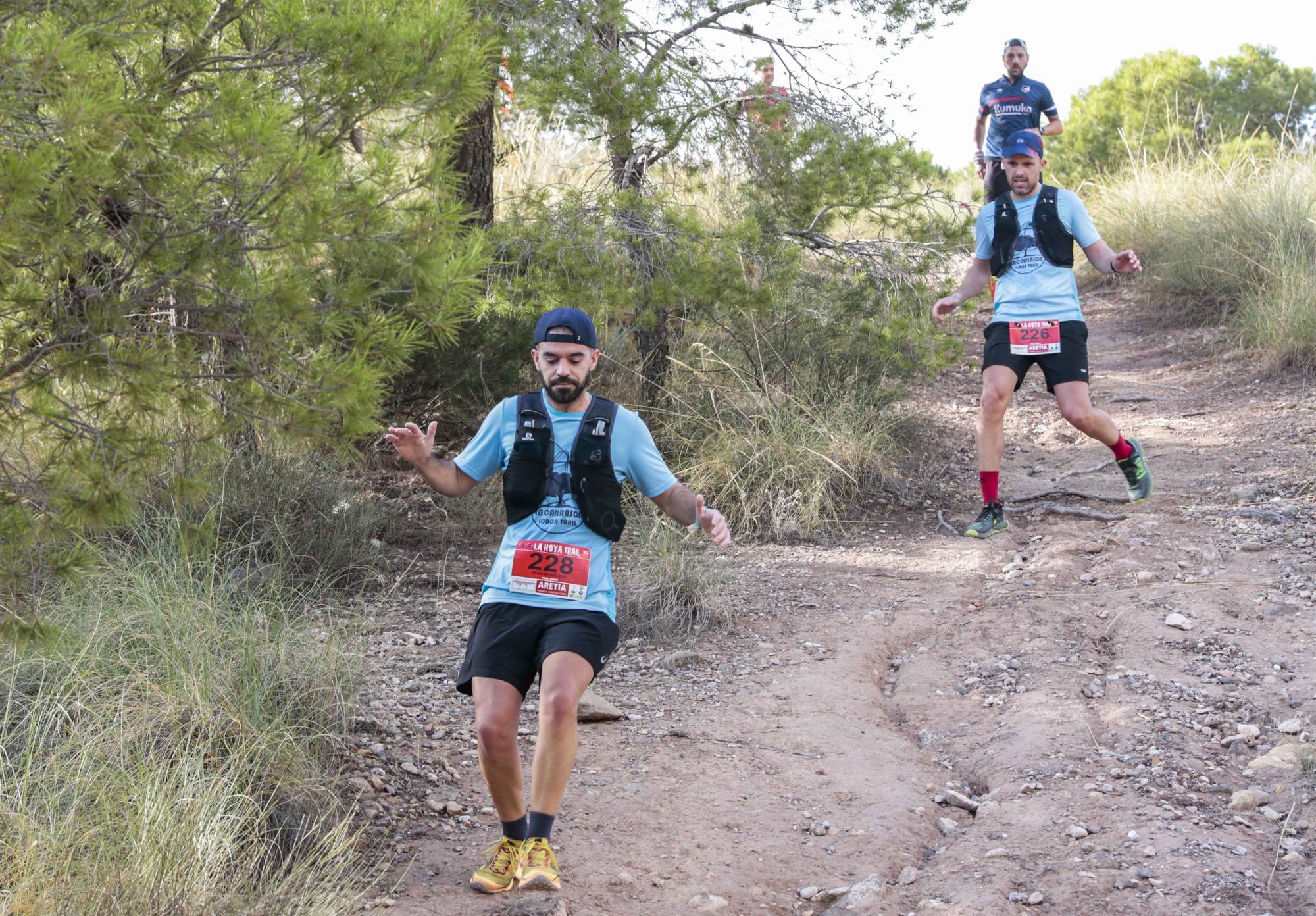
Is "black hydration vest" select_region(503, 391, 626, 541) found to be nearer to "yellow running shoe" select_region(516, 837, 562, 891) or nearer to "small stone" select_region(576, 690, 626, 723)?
"yellow running shoe" select_region(516, 837, 562, 891)

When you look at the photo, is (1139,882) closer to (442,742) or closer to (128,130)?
(442,742)

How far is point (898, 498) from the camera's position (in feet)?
24.2

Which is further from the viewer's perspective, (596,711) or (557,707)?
(596,711)

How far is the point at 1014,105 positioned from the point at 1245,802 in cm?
591

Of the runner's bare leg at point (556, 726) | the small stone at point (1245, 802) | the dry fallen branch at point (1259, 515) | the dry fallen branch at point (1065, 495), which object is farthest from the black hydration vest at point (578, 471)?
the dry fallen branch at point (1065, 495)

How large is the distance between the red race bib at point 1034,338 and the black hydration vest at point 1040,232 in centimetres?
31

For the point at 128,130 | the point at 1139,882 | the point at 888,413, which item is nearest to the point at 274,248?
the point at 128,130

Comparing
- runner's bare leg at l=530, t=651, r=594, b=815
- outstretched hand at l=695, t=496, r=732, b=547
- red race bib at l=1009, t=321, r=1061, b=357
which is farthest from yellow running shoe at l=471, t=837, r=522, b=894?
red race bib at l=1009, t=321, r=1061, b=357

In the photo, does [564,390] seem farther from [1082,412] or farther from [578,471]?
[1082,412]

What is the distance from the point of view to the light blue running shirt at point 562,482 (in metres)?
3.34

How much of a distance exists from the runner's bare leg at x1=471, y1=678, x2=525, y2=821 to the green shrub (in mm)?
412

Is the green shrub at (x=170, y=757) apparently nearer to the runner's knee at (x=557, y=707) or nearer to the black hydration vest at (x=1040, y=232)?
the runner's knee at (x=557, y=707)

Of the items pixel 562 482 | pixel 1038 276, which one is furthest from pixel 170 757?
pixel 1038 276

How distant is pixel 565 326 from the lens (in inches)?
135
